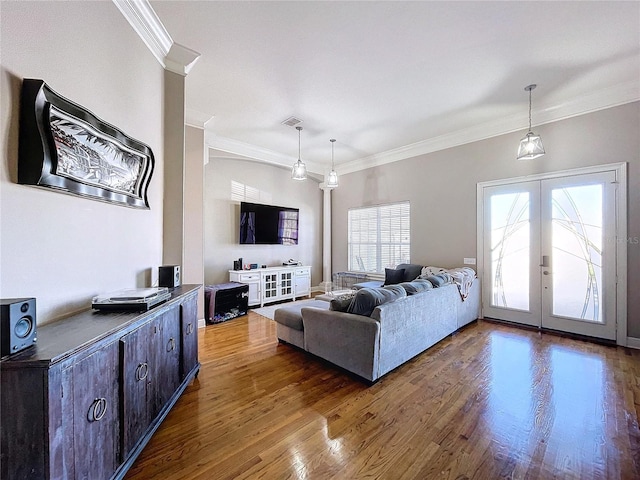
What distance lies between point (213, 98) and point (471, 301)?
4.70m

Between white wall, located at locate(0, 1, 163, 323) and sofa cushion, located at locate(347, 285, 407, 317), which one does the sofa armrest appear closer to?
sofa cushion, located at locate(347, 285, 407, 317)

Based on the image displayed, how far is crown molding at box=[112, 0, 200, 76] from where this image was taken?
6.85 feet

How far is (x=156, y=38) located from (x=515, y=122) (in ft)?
15.4

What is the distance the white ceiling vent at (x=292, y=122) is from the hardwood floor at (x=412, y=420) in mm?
3311

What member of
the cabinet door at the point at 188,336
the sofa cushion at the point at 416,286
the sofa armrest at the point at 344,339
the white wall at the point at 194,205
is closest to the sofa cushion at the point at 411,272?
the sofa cushion at the point at 416,286

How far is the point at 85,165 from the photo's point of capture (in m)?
1.67

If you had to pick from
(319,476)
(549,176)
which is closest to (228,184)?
(319,476)

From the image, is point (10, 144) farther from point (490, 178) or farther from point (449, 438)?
point (490, 178)

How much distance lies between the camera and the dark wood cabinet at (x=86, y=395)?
100 centimetres

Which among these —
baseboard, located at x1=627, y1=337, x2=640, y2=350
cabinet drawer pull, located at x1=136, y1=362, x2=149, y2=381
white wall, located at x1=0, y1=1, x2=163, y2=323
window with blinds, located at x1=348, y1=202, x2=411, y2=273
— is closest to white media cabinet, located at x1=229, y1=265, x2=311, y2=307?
window with blinds, located at x1=348, y1=202, x2=411, y2=273

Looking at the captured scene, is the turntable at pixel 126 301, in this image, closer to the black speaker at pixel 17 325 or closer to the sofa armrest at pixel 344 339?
the black speaker at pixel 17 325

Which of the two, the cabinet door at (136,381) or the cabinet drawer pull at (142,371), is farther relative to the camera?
the cabinet drawer pull at (142,371)

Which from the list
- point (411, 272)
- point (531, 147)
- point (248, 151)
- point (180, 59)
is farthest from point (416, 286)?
point (248, 151)

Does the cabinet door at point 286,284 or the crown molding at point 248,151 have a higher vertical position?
the crown molding at point 248,151
